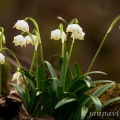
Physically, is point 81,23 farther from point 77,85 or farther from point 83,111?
point 83,111

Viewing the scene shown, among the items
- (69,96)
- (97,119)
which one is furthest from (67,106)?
(97,119)

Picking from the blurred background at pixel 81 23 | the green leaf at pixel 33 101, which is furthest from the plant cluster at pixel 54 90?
the blurred background at pixel 81 23

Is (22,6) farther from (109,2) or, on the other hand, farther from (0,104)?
(0,104)

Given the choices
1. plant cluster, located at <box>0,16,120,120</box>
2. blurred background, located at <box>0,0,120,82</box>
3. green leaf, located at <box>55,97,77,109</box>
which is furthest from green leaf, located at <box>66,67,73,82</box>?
blurred background, located at <box>0,0,120,82</box>

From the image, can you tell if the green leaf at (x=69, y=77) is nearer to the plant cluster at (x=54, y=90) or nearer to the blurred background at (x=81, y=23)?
the plant cluster at (x=54, y=90)

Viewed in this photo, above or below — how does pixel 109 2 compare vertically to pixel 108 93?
above


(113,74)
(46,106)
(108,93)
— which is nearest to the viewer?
(46,106)

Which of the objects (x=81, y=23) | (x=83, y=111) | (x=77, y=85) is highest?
(x=81, y=23)

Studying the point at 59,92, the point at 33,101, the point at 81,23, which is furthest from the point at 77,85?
the point at 81,23
